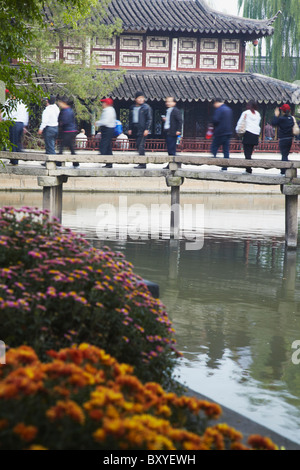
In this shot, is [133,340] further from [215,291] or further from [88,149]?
[88,149]

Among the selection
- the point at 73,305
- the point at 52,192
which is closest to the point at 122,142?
the point at 52,192

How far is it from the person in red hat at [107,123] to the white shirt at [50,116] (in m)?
0.92

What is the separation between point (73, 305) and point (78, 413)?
1571 millimetres

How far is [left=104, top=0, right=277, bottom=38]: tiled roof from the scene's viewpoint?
2827 centimetres

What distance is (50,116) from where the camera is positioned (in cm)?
1402

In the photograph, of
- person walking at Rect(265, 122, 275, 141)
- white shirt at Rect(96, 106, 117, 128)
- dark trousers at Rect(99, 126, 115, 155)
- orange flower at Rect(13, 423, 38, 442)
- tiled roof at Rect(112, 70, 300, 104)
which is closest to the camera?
orange flower at Rect(13, 423, 38, 442)

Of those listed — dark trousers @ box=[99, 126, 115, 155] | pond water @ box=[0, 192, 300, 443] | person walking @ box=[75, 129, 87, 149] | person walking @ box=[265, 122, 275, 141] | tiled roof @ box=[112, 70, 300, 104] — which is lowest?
pond water @ box=[0, 192, 300, 443]

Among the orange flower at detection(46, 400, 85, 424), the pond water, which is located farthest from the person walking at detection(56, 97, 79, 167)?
the orange flower at detection(46, 400, 85, 424)

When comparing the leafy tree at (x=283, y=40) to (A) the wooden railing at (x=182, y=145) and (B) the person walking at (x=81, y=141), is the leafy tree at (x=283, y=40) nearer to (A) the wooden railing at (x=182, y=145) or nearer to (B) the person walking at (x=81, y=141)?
(A) the wooden railing at (x=182, y=145)

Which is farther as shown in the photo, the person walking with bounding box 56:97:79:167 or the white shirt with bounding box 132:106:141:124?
the white shirt with bounding box 132:106:141:124

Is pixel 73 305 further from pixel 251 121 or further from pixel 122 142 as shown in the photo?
pixel 122 142

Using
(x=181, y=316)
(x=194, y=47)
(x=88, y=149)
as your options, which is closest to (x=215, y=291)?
(x=181, y=316)

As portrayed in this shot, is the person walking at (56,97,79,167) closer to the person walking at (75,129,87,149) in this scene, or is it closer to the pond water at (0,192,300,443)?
the pond water at (0,192,300,443)
